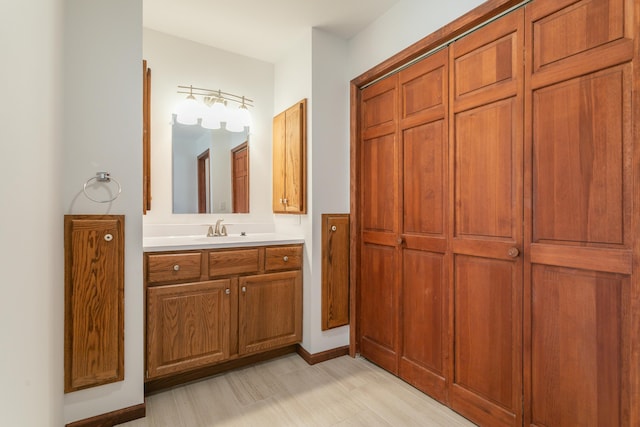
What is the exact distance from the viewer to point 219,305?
2.11 metres

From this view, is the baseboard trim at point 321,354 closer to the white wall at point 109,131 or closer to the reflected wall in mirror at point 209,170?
the white wall at point 109,131

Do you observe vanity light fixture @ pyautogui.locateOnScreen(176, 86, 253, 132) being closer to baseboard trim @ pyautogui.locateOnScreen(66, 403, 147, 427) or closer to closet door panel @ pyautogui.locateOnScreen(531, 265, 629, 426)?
baseboard trim @ pyautogui.locateOnScreen(66, 403, 147, 427)

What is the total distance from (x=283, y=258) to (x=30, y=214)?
156 cm

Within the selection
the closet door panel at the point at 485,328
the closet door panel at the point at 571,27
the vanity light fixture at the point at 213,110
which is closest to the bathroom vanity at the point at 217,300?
the vanity light fixture at the point at 213,110

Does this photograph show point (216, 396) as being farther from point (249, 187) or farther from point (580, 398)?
point (580, 398)

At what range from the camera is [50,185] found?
1.30m

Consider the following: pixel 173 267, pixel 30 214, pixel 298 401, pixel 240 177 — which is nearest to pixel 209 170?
pixel 240 177

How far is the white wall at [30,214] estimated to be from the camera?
0.77 metres

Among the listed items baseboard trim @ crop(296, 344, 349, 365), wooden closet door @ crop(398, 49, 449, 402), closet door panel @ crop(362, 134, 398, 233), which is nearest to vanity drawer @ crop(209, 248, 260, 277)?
baseboard trim @ crop(296, 344, 349, 365)

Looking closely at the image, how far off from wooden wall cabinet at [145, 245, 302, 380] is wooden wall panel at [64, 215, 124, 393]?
0.22 m

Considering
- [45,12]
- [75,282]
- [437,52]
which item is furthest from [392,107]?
[75,282]

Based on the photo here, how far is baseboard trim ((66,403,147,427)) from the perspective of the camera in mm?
1614

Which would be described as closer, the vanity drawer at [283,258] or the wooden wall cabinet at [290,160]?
the vanity drawer at [283,258]

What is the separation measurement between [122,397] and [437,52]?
8.68 feet
